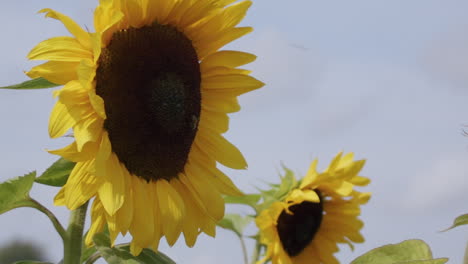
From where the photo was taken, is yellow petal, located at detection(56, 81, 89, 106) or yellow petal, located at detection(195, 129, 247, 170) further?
yellow petal, located at detection(195, 129, 247, 170)

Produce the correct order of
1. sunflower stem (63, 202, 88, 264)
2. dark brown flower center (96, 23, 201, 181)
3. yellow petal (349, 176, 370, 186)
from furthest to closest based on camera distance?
yellow petal (349, 176, 370, 186), dark brown flower center (96, 23, 201, 181), sunflower stem (63, 202, 88, 264)

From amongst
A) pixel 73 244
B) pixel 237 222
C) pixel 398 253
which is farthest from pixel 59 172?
pixel 237 222

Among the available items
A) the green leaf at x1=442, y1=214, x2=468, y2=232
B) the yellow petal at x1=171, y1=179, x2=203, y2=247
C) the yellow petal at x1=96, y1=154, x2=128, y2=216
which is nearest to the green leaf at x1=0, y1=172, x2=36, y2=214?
the yellow petal at x1=96, y1=154, x2=128, y2=216

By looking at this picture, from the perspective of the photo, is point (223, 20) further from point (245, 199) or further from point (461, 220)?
point (245, 199)

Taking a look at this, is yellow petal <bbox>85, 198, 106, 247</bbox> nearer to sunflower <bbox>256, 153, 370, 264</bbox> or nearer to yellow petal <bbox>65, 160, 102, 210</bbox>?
yellow petal <bbox>65, 160, 102, 210</bbox>

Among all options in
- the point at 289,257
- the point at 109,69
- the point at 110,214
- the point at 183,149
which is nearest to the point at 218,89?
the point at 183,149

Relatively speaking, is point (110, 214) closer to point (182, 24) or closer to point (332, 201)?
point (182, 24)

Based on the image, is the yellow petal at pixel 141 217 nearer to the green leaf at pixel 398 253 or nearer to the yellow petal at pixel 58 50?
the yellow petal at pixel 58 50
